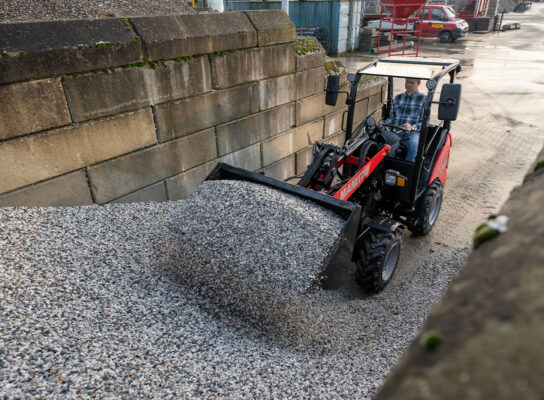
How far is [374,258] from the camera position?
379 cm

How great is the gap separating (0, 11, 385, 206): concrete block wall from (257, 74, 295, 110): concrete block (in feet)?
0.05

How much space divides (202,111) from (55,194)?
1988 mm

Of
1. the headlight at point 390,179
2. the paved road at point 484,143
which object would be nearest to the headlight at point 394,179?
the headlight at point 390,179

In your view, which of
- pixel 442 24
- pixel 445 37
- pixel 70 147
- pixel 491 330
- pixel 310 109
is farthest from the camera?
pixel 445 37

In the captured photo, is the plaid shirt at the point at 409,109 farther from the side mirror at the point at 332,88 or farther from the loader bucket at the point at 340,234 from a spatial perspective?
the loader bucket at the point at 340,234

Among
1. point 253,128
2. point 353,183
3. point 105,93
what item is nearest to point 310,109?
point 253,128

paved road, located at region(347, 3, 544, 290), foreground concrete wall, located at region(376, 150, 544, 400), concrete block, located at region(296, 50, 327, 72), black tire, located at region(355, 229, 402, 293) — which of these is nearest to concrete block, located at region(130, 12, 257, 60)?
concrete block, located at region(296, 50, 327, 72)

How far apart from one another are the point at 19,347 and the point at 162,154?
8.61 ft

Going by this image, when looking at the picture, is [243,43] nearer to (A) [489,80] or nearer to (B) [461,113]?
(B) [461,113]

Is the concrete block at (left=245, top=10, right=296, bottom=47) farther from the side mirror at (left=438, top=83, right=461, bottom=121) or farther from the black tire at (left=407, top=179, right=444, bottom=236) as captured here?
the black tire at (left=407, top=179, right=444, bottom=236)

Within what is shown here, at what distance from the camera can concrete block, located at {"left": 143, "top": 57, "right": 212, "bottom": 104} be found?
13.8 ft

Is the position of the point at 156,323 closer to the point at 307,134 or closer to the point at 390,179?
the point at 390,179

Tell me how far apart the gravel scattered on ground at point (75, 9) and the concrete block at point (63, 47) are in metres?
2.48

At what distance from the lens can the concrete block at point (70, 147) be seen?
3.34 m
